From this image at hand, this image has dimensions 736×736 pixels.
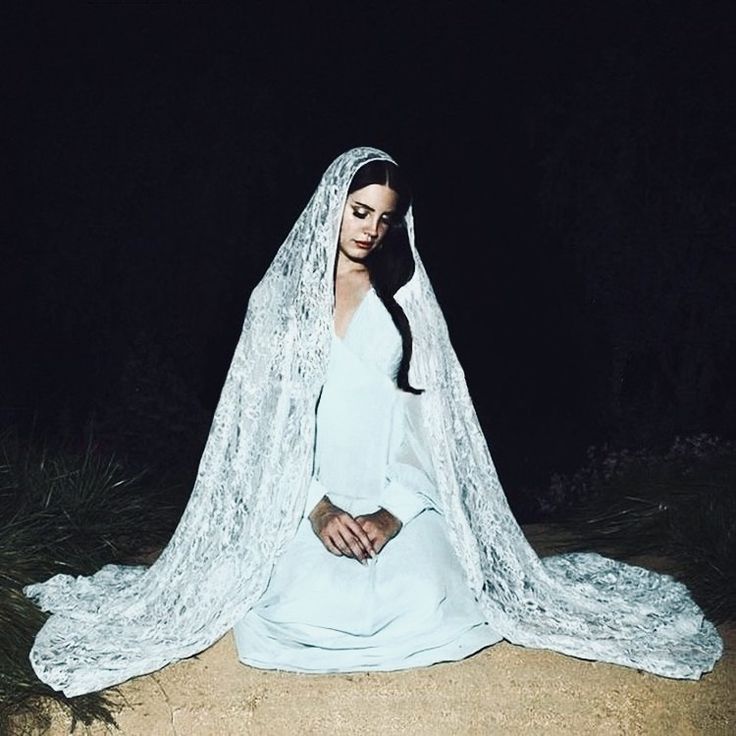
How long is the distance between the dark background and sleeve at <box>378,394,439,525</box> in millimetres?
1973

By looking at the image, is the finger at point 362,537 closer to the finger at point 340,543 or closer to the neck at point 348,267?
the finger at point 340,543

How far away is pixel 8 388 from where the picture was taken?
6.20 meters

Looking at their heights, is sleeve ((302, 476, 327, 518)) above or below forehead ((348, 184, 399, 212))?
below

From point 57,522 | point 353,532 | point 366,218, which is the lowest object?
point 353,532

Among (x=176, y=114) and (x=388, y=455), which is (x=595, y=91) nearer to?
(x=176, y=114)

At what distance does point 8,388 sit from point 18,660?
2.91m

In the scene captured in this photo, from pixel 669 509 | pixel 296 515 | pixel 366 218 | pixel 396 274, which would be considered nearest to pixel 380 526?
pixel 296 515

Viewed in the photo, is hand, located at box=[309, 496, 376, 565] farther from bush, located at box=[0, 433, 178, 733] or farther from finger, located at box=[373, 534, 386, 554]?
bush, located at box=[0, 433, 178, 733]

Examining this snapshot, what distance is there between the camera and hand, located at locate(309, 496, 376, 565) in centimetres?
344

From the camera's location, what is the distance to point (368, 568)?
11.4 feet

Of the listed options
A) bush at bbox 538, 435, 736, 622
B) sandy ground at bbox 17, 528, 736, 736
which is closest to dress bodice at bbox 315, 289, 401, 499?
sandy ground at bbox 17, 528, 736, 736

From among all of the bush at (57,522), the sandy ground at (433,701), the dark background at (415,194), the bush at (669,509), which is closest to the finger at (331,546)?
the sandy ground at (433,701)

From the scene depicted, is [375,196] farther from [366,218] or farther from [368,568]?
[368,568]

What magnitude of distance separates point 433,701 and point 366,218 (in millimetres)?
1407
